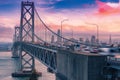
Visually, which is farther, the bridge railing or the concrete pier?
the bridge railing

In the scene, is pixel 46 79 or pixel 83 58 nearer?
pixel 83 58

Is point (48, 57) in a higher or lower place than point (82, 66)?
lower

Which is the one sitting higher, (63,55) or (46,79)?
(63,55)

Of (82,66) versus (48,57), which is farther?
(48,57)

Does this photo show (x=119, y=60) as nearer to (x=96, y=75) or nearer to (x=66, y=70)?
(x=96, y=75)

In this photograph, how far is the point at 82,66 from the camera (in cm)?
2386

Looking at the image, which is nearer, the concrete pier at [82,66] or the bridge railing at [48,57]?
the concrete pier at [82,66]

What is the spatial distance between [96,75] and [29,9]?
2209 inches

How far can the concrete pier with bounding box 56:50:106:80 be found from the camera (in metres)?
22.2

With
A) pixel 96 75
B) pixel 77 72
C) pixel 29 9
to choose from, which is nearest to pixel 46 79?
pixel 29 9

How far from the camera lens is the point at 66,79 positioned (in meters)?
30.1

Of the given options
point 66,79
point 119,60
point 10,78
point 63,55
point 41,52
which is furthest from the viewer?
point 10,78

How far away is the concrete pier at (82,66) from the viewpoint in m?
22.2

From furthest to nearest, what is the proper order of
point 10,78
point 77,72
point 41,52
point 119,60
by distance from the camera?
point 10,78 → point 41,52 → point 77,72 → point 119,60
